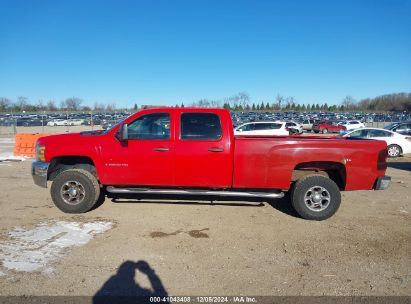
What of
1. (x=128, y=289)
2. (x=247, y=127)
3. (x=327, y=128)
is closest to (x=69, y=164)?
(x=128, y=289)

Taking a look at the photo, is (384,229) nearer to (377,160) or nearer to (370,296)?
(377,160)

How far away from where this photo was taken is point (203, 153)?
5.33 meters

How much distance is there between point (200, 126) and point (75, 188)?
2.48 meters

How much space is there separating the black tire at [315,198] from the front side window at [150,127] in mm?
2460

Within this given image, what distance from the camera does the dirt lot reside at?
3.43 metres

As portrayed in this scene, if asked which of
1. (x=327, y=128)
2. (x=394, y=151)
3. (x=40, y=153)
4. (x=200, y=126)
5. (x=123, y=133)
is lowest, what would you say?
(x=394, y=151)

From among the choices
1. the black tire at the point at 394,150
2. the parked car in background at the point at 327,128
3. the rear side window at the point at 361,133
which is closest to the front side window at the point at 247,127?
the rear side window at the point at 361,133

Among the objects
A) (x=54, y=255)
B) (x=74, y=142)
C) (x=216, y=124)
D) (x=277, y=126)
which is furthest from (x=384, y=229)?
(x=277, y=126)

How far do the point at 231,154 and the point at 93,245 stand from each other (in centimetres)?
251

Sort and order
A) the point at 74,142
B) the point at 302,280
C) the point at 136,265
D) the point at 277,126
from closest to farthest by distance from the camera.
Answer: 1. the point at 302,280
2. the point at 136,265
3. the point at 74,142
4. the point at 277,126

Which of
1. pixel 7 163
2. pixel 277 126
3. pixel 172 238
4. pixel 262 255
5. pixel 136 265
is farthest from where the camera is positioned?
pixel 277 126

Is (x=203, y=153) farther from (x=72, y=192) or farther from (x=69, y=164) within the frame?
(x=69, y=164)

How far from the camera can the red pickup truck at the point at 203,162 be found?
5.30 m

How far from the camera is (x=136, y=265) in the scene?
3.83 metres
